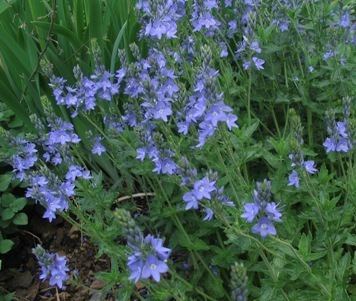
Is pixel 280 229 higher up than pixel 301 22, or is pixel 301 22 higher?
pixel 301 22

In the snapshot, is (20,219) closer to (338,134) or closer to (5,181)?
(5,181)

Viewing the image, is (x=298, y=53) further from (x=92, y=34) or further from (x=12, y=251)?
(x=12, y=251)

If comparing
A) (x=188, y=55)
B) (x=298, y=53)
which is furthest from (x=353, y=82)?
(x=188, y=55)

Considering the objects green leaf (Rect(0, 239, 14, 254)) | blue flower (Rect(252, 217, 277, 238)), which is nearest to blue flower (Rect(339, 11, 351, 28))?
blue flower (Rect(252, 217, 277, 238))

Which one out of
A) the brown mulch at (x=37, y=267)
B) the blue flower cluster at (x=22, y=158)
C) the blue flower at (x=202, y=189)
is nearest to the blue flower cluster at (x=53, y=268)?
the blue flower cluster at (x=22, y=158)

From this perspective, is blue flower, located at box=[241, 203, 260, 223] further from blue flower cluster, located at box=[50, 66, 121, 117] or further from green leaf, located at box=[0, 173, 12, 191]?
green leaf, located at box=[0, 173, 12, 191]

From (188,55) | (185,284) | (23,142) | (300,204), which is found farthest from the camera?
(188,55)

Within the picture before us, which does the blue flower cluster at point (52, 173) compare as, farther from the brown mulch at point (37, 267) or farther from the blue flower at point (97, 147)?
the brown mulch at point (37, 267)
